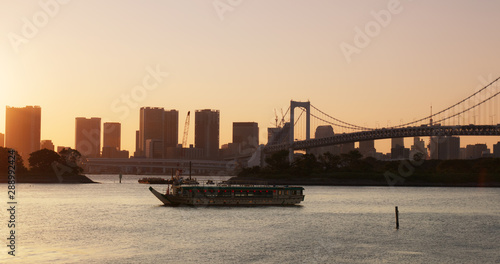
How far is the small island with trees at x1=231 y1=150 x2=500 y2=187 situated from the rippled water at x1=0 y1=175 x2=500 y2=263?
79.3 metres

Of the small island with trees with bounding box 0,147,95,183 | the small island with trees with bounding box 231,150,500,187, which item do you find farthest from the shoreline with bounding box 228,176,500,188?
the small island with trees with bounding box 0,147,95,183

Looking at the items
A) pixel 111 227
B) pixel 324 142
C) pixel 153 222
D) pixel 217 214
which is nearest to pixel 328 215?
pixel 217 214

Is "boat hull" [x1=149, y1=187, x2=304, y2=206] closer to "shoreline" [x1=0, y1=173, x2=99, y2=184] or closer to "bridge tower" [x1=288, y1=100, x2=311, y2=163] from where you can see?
"shoreline" [x1=0, y1=173, x2=99, y2=184]

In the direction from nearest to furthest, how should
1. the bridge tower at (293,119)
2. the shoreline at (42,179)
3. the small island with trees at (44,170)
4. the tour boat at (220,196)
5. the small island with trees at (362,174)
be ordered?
the tour boat at (220,196), the small island with trees at (362,174), the shoreline at (42,179), the small island with trees at (44,170), the bridge tower at (293,119)

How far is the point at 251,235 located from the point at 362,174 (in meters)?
114

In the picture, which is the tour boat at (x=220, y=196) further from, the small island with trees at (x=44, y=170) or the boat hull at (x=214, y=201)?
the small island with trees at (x=44, y=170)

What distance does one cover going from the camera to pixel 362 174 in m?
162

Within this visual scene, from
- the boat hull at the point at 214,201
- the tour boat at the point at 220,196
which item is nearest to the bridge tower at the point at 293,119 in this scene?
the tour boat at the point at 220,196

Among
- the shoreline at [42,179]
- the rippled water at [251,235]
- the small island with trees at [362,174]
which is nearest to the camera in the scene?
the rippled water at [251,235]

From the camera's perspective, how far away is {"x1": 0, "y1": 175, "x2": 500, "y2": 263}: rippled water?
40.4 meters

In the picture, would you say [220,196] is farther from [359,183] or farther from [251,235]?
[359,183]

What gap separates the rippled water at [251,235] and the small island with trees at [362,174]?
260ft

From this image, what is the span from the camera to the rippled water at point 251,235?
40.4 meters

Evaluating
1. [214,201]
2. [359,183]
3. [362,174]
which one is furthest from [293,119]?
[214,201]
